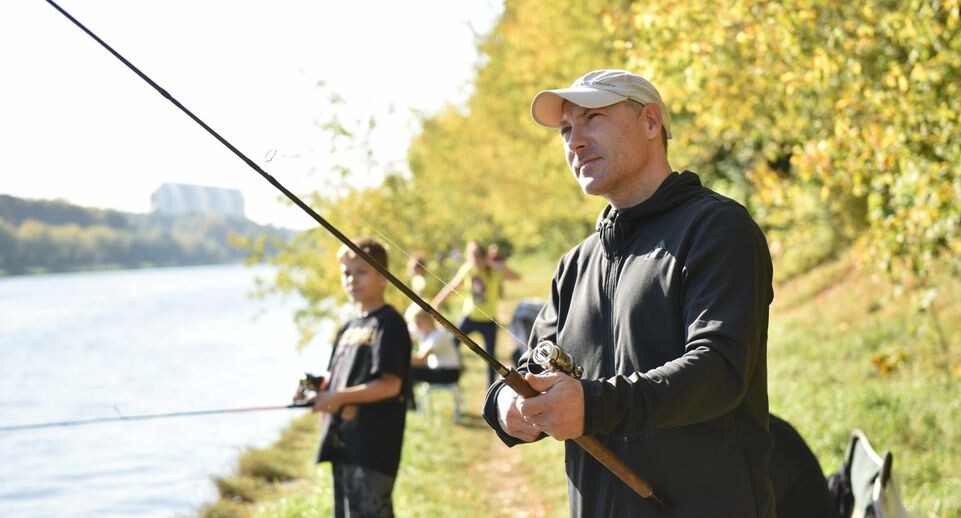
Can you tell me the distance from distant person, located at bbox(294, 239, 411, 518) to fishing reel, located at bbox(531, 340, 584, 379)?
234cm

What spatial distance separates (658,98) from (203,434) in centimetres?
1335

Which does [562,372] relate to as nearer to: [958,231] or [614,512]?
[614,512]

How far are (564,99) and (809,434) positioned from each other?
5.50 m

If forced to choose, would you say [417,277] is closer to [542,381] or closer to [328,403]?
[328,403]

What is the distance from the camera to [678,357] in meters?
2.53

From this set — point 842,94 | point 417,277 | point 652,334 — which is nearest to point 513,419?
point 652,334

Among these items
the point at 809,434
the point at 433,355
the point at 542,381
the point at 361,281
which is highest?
the point at 361,281

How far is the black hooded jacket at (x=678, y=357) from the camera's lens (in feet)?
7.73

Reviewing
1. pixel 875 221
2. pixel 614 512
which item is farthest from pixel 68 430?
pixel 614 512

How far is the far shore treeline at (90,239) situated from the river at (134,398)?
7.44 ft

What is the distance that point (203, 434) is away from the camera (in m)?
15.2

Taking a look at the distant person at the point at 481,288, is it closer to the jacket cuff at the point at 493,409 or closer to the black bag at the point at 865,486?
the black bag at the point at 865,486

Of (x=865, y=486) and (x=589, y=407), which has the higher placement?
(x=589, y=407)

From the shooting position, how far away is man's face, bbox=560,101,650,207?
2.74m
